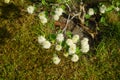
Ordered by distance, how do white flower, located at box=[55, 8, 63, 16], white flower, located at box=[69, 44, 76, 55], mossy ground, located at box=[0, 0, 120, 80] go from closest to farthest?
1. white flower, located at box=[69, 44, 76, 55]
2. white flower, located at box=[55, 8, 63, 16]
3. mossy ground, located at box=[0, 0, 120, 80]

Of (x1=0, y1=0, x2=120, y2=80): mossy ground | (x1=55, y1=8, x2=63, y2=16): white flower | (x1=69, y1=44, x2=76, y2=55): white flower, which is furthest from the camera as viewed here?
(x1=0, y1=0, x2=120, y2=80): mossy ground

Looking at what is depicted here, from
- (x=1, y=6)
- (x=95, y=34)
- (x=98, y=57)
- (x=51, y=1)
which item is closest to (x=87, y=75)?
(x=98, y=57)

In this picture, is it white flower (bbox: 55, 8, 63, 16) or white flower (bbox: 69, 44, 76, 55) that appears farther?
white flower (bbox: 55, 8, 63, 16)

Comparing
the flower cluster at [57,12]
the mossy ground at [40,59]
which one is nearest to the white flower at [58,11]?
the flower cluster at [57,12]

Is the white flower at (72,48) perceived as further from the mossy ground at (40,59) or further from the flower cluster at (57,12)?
the mossy ground at (40,59)

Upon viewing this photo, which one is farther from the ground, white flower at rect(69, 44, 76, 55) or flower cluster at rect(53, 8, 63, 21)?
flower cluster at rect(53, 8, 63, 21)

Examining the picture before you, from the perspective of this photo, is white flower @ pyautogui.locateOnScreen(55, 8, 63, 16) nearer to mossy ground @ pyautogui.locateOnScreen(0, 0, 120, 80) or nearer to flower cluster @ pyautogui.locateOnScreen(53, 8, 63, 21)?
flower cluster @ pyautogui.locateOnScreen(53, 8, 63, 21)

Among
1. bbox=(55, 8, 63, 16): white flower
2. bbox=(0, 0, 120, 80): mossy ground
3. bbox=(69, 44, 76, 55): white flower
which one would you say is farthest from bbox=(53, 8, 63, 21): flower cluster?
bbox=(0, 0, 120, 80): mossy ground

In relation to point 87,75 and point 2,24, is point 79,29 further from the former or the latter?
point 2,24

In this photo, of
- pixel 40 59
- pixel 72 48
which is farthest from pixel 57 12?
pixel 40 59
